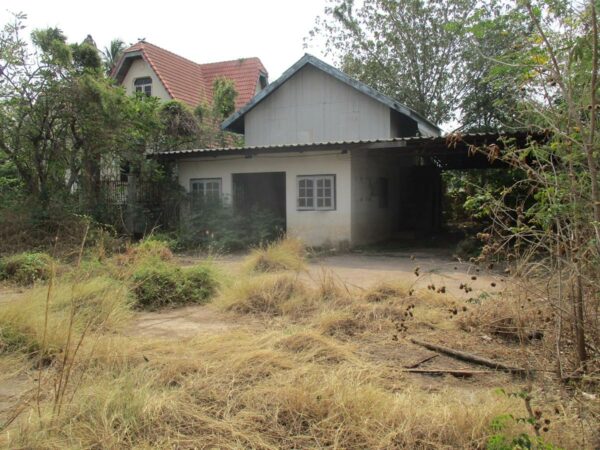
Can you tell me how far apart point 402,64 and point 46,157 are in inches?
617

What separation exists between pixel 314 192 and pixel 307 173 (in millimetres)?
548

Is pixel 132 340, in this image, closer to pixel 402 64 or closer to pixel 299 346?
pixel 299 346

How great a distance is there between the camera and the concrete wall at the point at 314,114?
1588 cm

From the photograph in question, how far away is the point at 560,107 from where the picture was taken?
3.39 m

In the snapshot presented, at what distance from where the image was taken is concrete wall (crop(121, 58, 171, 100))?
2137cm

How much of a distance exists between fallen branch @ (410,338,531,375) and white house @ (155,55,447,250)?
7.48m

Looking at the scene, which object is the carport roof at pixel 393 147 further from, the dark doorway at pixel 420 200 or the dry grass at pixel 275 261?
the dry grass at pixel 275 261

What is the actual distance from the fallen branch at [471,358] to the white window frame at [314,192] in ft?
28.5

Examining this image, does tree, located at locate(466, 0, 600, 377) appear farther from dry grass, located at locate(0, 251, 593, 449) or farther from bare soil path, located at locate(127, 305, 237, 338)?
bare soil path, located at locate(127, 305, 237, 338)

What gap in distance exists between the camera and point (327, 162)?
13086 mm

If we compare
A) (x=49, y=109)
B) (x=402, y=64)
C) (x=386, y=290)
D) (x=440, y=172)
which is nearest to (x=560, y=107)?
(x=386, y=290)

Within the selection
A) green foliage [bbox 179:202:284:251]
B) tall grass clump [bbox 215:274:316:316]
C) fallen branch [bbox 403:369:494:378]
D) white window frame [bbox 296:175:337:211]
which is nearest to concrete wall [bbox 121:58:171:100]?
green foliage [bbox 179:202:284:251]

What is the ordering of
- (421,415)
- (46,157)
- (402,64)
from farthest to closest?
1. (402,64)
2. (46,157)
3. (421,415)

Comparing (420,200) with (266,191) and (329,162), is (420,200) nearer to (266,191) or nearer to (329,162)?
(266,191)
